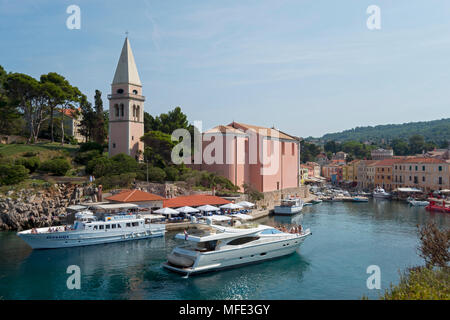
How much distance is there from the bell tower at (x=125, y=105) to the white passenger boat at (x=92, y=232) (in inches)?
529

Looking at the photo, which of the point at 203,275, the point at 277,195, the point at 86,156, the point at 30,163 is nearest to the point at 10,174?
the point at 30,163

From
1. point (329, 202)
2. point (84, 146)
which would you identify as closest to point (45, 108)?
point (84, 146)

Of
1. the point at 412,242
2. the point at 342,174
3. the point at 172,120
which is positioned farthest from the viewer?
the point at 342,174

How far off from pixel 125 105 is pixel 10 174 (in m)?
11.9

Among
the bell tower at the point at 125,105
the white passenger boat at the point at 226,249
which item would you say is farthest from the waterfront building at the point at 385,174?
the white passenger boat at the point at 226,249

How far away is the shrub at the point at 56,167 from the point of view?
2983 centimetres

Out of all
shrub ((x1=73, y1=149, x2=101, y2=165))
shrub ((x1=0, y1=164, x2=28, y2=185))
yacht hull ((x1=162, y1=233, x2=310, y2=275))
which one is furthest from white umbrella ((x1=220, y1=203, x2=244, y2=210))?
shrub ((x1=0, y1=164, x2=28, y2=185))

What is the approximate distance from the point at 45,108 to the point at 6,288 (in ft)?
92.4

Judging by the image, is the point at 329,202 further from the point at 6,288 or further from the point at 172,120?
the point at 6,288

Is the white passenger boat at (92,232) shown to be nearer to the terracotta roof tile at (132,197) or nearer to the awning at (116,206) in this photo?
the awning at (116,206)

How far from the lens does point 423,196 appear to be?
4675 cm
